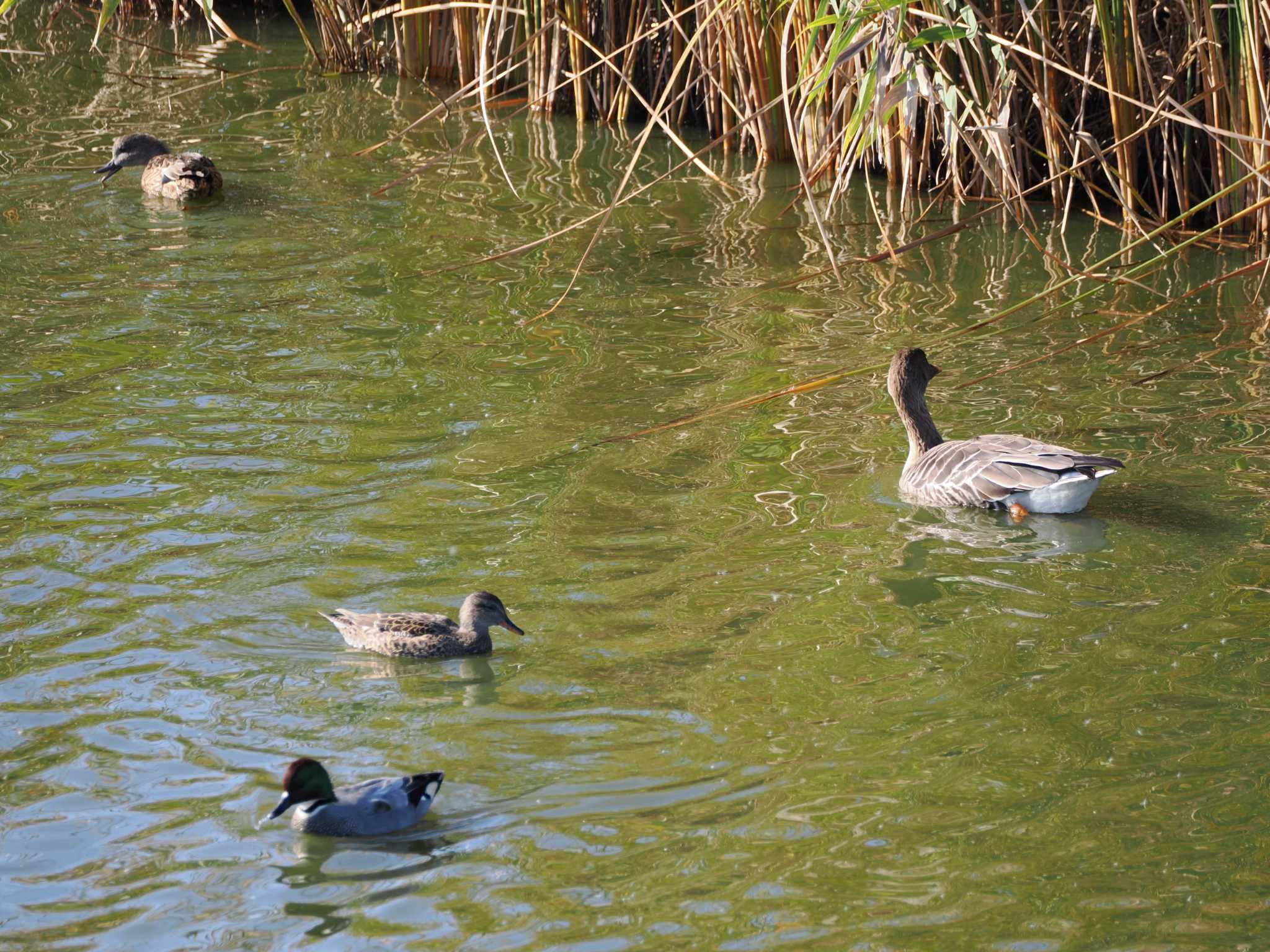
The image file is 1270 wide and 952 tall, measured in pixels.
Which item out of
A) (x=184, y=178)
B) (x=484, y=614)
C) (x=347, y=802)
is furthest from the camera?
(x=184, y=178)

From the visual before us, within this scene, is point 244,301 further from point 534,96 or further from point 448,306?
point 534,96

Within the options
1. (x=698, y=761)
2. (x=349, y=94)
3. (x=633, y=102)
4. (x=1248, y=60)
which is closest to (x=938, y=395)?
Result: (x=1248, y=60)

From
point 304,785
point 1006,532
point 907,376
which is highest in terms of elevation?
point 907,376

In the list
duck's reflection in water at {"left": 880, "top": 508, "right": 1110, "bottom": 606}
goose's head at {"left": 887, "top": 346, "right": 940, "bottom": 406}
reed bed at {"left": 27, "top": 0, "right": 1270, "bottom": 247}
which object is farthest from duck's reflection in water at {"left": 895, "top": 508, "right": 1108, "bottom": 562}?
reed bed at {"left": 27, "top": 0, "right": 1270, "bottom": 247}

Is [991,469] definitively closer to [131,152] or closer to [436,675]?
[436,675]

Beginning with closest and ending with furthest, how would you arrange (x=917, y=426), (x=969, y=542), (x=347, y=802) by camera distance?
(x=347, y=802), (x=969, y=542), (x=917, y=426)

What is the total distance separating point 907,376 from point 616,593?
226cm

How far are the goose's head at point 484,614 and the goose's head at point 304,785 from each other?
1.20 m

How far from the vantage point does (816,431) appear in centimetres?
815

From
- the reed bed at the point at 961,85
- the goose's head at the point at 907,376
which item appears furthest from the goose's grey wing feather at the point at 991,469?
the reed bed at the point at 961,85

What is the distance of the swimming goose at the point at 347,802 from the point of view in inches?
184

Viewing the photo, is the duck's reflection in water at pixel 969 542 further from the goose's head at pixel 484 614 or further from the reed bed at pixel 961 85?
the reed bed at pixel 961 85

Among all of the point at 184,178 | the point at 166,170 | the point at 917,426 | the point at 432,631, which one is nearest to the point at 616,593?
the point at 432,631

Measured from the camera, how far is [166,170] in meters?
11.7
